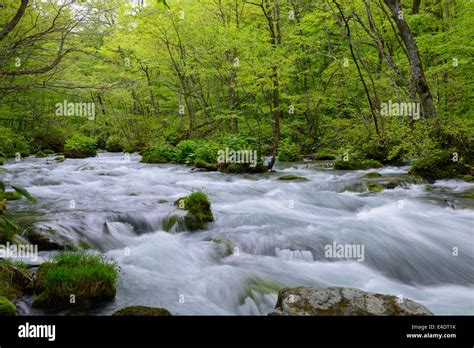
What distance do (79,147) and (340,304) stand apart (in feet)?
71.0

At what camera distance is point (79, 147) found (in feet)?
73.7

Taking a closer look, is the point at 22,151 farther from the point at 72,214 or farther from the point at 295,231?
the point at 295,231

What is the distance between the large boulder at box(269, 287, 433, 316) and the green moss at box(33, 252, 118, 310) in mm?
2110

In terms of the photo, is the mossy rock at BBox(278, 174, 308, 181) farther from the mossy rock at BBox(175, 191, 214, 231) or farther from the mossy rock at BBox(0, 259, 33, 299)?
the mossy rock at BBox(0, 259, 33, 299)

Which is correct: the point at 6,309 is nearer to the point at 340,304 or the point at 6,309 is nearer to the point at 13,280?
the point at 13,280

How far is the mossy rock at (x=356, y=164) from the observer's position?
14.7 metres

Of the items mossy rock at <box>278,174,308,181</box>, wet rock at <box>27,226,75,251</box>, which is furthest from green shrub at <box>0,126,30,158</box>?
wet rock at <box>27,226,75,251</box>

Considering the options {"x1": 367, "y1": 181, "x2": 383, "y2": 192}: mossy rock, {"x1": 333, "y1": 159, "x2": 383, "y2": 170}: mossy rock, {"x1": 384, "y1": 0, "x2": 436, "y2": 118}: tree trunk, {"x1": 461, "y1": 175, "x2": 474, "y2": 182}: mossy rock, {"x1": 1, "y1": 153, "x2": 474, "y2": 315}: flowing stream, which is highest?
{"x1": 384, "y1": 0, "x2": 436, "y2": 118}: tree trunk

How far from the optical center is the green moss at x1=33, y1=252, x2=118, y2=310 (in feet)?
13.7

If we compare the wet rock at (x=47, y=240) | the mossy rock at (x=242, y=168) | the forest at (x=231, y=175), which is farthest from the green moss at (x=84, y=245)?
the mossy rock at (x=242, y=168)

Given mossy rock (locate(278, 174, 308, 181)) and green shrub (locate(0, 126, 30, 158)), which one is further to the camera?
green shrub (locate(0, 126, 30, 158))

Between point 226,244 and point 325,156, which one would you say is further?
point 325,156

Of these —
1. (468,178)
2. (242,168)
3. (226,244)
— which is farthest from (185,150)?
(226,244)

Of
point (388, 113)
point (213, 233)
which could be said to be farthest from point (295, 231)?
point (388, 113)
